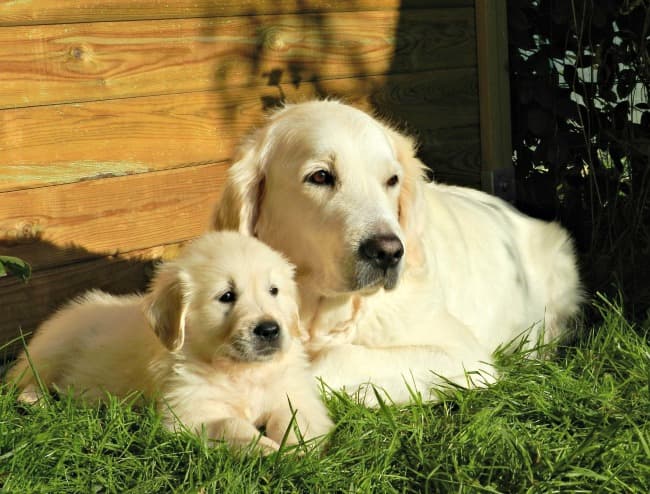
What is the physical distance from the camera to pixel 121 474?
2865 millimetres

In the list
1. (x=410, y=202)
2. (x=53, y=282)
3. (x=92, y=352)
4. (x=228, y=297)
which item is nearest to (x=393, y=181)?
(x=410, y=202)

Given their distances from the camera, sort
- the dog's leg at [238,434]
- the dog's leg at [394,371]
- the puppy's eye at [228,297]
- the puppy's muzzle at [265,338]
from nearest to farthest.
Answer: the dog's leg at [238,434] → the puppy's muzzle at [265,338] → the puppy's eye at [228,297] → the dog's leg at [394,371]

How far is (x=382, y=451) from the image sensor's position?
2936mm

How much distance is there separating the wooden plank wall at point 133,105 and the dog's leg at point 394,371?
161cm

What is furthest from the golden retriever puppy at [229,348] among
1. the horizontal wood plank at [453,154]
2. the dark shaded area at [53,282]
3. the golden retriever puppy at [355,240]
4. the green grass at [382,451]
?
the horizontal wood plank at [453,154]

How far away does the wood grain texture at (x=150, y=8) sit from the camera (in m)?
4.23

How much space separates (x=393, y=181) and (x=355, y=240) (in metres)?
0.49

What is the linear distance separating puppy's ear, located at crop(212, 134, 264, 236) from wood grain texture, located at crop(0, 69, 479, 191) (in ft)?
3.56

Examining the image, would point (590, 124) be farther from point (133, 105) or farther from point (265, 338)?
point (265, 338)

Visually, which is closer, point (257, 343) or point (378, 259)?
point (257, 343)

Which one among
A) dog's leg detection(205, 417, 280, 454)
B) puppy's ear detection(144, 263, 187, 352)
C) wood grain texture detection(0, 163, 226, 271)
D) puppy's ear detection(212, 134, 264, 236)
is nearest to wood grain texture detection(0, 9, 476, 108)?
wood grain texture detection(0, 163, 226, 271)

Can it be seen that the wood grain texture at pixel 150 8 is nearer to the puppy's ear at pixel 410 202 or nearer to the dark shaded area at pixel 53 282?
the dark shaded area at pixel 53 282

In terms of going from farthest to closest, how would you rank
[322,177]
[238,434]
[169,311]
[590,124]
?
1. [590,124]
2. [322,177]
3. [169,311]
4. [238,434]

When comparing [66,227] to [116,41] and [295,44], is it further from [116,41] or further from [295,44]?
[295,44]
